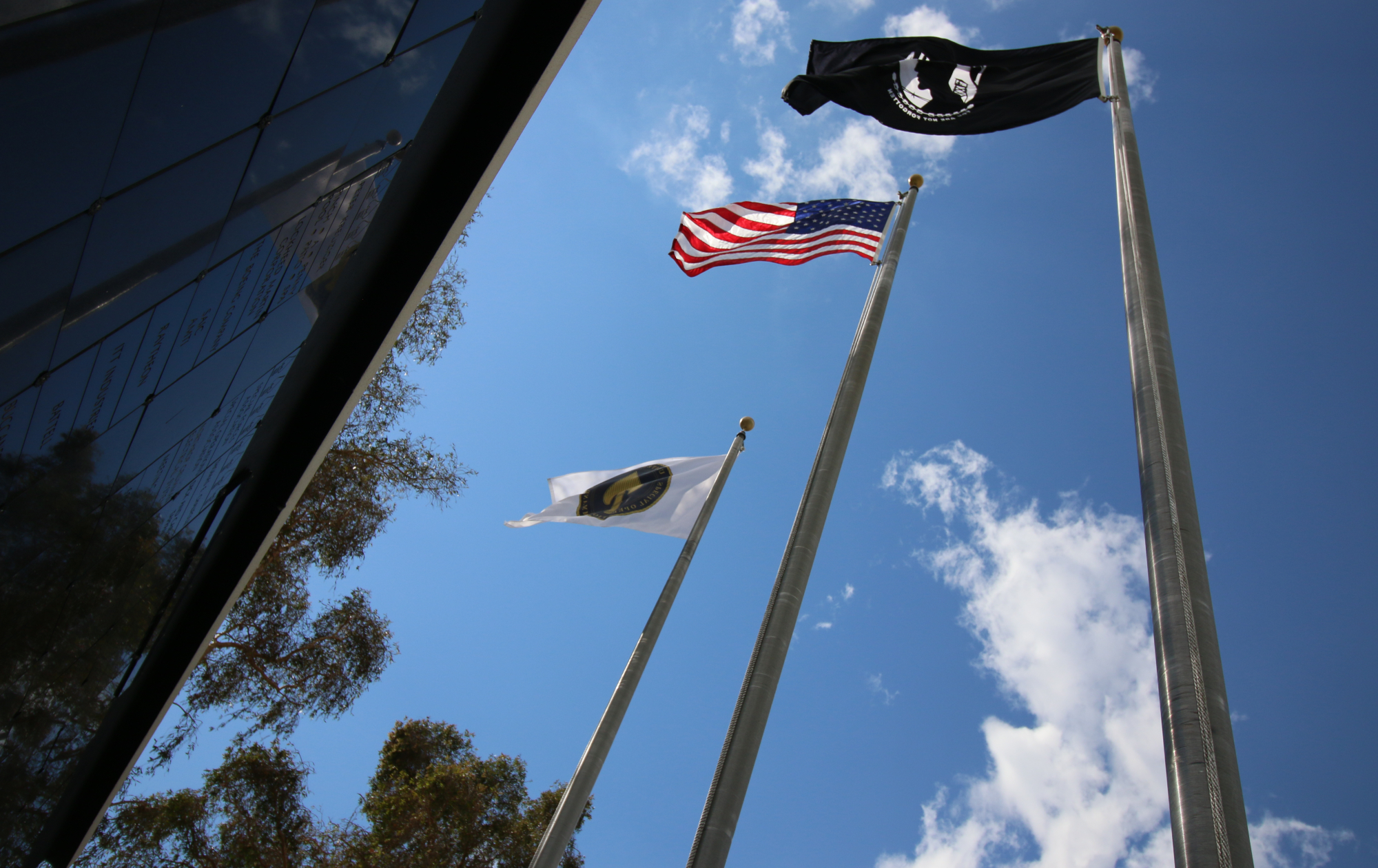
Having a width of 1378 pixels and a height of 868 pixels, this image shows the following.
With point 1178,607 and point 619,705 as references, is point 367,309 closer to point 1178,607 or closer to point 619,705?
point 1178,607

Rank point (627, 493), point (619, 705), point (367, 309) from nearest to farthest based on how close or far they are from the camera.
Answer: point (367, 309) < point (619, 705) < point (627, 493)

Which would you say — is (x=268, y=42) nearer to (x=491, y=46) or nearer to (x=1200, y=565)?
(x=491, y=46)

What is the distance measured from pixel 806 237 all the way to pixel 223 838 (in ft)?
46.5

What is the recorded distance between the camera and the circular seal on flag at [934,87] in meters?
8.87

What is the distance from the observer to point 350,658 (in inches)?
597

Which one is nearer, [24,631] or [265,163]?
[265,163]

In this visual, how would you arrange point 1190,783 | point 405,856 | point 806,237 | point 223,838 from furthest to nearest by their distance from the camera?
point 405,856 → point 223,838 → point 806,237 → point 1190,783

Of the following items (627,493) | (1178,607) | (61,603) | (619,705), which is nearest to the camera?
(1178,607)

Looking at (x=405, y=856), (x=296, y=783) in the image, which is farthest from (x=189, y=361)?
(x=405, y=856)

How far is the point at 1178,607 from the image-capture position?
3.96m

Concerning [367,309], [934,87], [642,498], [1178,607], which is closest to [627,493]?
[642,498]

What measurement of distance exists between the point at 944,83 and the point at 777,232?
102 inches

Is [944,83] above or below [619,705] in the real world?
above

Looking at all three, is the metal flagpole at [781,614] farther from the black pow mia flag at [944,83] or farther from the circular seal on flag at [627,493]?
the circular seal on flag at [627,493]
